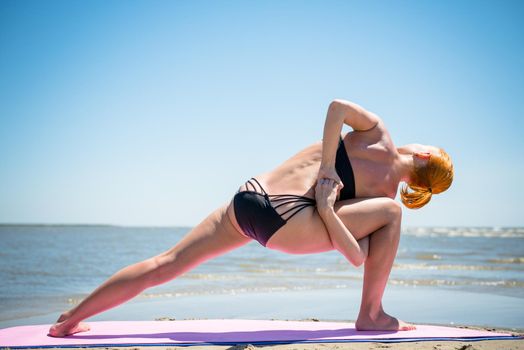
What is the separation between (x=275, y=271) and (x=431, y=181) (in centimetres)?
835

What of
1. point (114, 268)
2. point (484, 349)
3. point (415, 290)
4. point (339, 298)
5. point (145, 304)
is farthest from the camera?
point (114, 268)

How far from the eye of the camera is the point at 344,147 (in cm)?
302

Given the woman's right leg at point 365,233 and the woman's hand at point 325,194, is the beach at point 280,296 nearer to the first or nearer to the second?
the woman's right leg at point 365,233

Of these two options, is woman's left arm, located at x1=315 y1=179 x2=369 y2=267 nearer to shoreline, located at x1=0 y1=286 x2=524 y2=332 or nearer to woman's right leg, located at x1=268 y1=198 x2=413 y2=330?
woman's right leg, located at x1=268 y1=198 x2=413 y2=330

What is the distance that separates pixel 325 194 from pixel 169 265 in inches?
42.9

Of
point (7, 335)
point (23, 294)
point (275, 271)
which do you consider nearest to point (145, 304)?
point (23, 294)

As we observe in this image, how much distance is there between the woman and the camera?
2852 millimetres

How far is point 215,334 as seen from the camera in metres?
3.43

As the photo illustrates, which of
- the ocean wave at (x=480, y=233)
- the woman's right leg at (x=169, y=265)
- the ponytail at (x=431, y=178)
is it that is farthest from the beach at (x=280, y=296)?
the ocean wave at (x=480, y=233)

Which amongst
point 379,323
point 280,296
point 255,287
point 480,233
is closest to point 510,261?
point 255,287

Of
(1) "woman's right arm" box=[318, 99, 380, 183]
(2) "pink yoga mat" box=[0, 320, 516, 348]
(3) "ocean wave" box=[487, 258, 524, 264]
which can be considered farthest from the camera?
(3) "ocean wave" box=[487, 258, 524, 264]

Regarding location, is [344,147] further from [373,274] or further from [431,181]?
[373,274]

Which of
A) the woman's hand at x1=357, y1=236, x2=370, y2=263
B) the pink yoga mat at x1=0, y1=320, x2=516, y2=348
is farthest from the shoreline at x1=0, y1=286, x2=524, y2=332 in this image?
the woman's hand at x1=357, y1=236, x2=370, y2=263

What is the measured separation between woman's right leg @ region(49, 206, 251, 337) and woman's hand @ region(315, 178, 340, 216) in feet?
1.99
